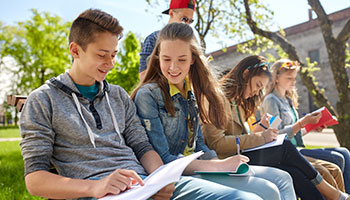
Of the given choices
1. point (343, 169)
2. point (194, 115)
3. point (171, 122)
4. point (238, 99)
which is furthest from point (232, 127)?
point (343, 169)

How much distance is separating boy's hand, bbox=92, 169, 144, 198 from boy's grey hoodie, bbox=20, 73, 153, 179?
0.18m

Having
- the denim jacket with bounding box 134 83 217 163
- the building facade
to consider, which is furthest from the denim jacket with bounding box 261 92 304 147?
the building facade

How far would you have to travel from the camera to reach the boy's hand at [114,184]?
1273mm

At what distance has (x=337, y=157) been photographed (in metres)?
3.00

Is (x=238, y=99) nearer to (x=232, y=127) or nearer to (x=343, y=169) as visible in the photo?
(x=232, y=127)

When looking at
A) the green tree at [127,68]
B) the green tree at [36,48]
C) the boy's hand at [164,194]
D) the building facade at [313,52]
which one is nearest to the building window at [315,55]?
the building facade at [313,52]

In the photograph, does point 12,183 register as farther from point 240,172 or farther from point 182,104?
point 240,172

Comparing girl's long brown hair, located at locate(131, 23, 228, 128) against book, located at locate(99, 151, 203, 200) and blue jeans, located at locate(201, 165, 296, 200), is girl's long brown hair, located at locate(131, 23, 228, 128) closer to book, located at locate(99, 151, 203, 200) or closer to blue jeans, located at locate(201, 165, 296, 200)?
blue jeans, located at locate(201, 165, 296, 200)

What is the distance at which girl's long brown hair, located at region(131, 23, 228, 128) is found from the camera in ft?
6.66

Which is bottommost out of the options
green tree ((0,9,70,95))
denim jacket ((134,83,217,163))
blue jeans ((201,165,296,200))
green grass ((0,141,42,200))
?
green grass ((0,141,42,200))

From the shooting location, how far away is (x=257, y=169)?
2023 millimetres

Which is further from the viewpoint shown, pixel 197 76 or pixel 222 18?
pixel 222 18

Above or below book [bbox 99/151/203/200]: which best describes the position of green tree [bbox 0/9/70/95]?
above

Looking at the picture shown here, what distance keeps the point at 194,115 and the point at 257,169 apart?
0.53 meters
